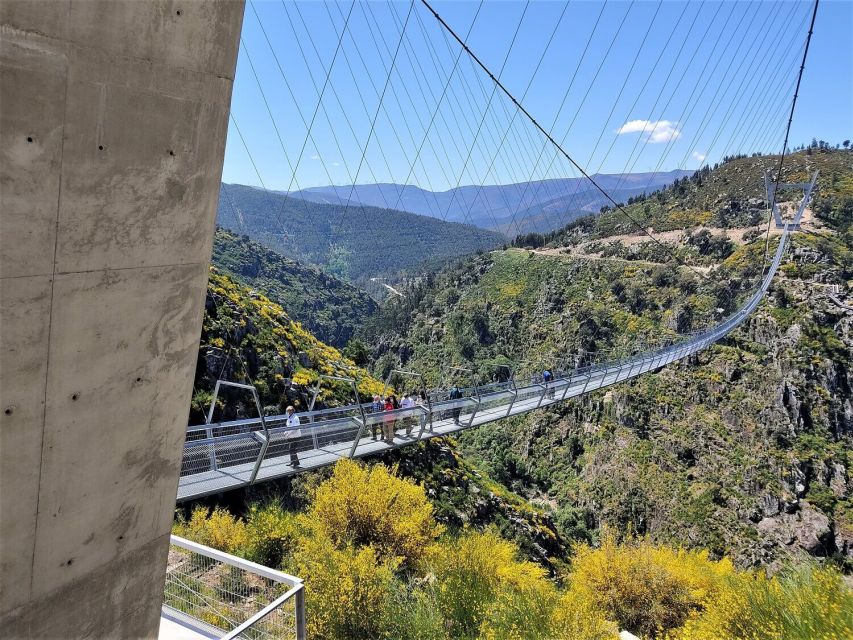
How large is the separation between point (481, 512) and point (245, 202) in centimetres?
13503

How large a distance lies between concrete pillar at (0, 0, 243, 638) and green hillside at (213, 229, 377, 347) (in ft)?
194

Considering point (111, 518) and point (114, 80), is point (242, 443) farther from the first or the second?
point (114, 80)

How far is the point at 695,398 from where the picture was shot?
Answer: 93.2 ft

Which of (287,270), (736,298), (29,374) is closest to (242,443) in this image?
(29,374)

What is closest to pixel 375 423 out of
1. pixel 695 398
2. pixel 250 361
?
pixel 250 361

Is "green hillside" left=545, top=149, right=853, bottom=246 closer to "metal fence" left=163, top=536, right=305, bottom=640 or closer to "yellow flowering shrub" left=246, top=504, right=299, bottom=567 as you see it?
"yellow flowering shrub" left=246, top=504, right=299, bottom=567

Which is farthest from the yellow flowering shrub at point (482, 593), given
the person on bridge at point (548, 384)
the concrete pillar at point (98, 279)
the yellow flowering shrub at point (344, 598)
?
the concrete pillar at point (98, 279)

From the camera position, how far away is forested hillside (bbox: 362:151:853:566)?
23781 mm

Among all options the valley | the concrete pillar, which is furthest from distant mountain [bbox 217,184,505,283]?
the concrete pillar

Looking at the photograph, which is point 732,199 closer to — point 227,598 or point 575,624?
point 575,624

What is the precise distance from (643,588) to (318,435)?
7396 millimetres

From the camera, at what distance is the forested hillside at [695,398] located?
23781mm

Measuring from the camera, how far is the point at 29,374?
1531 millimetres

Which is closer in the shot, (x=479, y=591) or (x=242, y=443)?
(x=242, y=443)
